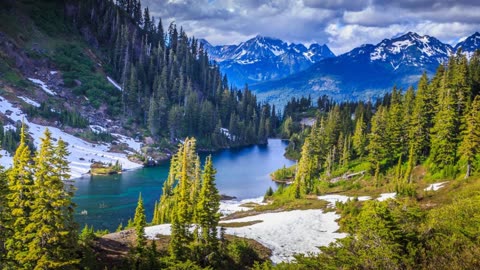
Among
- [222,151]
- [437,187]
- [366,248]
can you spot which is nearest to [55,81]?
[222,151]

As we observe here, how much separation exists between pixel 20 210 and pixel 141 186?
6434cm

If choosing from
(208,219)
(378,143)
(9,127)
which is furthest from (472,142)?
(9,127)

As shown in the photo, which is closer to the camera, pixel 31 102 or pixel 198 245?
pixel 198 245

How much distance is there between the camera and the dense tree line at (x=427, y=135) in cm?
5725

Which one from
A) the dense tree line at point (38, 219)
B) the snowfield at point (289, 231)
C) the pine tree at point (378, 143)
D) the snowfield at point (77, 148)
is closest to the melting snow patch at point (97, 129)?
the snowfield at point (77, 148)

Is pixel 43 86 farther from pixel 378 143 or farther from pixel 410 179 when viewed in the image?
pixel 410 179

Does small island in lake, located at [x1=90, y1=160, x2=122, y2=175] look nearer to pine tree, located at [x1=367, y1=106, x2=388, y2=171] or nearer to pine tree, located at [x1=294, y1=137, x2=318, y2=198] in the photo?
pine tree, located at [x1=294, y1=137, x2=318, y2=198]

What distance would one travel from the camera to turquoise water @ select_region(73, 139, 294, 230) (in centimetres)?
6229

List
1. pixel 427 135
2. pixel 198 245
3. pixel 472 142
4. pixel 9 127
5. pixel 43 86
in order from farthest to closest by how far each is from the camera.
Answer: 1. pixel 43 86
2. pixel 9 127
3. pixel 427 135
4. pixel 472 142
5. pixel 198 245

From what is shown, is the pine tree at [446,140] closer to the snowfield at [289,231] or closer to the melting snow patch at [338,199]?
the melting snow patch at [338,199]

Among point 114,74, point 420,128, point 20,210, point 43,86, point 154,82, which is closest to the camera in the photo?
point 20,210

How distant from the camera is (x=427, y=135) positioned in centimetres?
6862

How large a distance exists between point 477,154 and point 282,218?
100 feet

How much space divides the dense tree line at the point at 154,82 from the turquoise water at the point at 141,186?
2528cm
